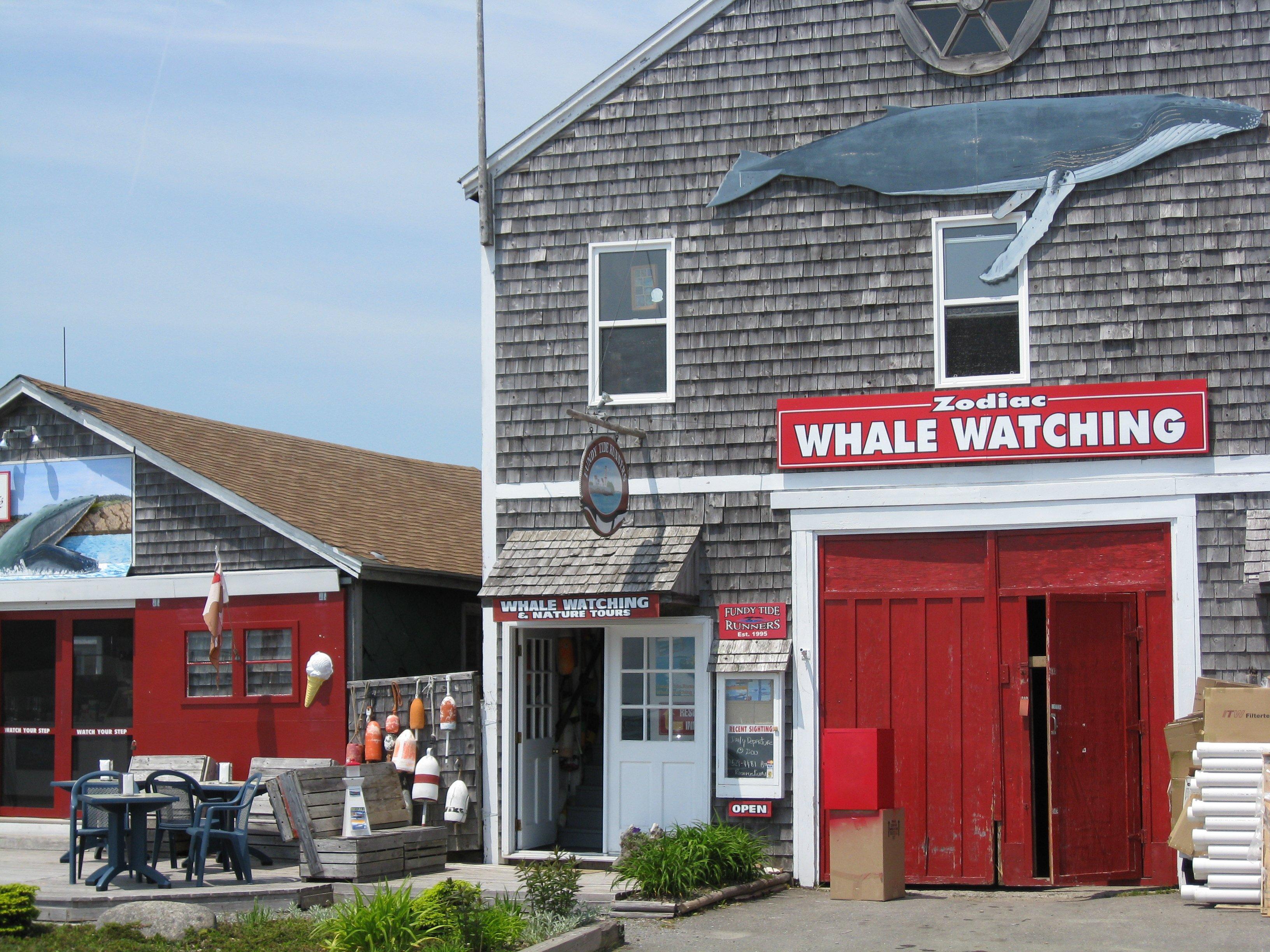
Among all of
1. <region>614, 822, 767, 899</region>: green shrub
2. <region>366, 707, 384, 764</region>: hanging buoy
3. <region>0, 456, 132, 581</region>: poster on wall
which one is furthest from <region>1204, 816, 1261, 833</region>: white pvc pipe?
<region>0, 456, 132, 581</region>: poster on wall

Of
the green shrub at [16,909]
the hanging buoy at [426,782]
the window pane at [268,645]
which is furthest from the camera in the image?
the window pane at [268,645]

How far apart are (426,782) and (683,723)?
229 cm

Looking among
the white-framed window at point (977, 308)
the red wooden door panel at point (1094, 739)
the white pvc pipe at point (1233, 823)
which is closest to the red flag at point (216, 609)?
the white-framed window at point (977, 308)

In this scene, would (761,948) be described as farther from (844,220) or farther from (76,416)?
(76,416)

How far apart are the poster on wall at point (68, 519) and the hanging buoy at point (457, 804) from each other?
4.28 metres

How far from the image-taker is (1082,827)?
1136 centimetres

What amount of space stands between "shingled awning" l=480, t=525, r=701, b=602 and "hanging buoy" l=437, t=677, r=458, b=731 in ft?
3.92

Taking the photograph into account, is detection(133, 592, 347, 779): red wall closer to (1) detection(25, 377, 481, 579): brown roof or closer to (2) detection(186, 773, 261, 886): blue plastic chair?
(1) detection(25, 377, 481, 579): brown roof

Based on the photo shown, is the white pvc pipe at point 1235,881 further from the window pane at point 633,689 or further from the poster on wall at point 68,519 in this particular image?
the poster on wall at point 68,519

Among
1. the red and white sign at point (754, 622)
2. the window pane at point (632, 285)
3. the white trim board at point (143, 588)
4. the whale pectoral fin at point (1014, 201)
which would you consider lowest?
the red and white sign at point (754, 622)

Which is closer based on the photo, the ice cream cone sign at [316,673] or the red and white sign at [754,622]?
the red and white sign at [754,622]

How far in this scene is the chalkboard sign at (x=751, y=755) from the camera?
12102 millimetres

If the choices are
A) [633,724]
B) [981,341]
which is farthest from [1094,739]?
[633,724]

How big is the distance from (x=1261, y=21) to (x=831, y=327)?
419 centimetres
